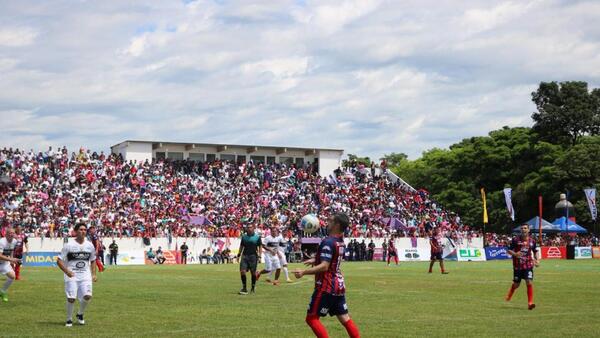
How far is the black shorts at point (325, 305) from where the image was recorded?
11.6 m

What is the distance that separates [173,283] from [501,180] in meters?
67.7

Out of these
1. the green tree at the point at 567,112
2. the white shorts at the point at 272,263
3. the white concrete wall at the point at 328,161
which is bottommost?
the white shorts at the point at 272,263

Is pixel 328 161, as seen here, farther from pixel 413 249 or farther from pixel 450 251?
pixel 450 251

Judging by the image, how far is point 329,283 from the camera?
11570mm

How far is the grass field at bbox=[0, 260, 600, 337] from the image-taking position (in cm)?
1566

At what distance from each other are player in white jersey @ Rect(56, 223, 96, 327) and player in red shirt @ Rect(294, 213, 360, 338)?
6871 millimetres

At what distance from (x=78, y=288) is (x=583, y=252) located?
2126 inches

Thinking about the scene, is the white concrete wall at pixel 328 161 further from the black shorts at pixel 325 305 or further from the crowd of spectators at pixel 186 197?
the black shorts at pixel 325 305

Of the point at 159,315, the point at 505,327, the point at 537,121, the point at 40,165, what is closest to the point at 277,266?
the point at 159,315

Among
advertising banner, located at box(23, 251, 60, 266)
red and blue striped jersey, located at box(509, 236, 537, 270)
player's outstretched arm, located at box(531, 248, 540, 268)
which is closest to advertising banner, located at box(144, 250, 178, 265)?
advertising banner, located at box(23, 251, 60, 266)

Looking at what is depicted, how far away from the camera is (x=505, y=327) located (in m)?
16.5

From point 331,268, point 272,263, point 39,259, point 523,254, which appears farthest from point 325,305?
point 39,259

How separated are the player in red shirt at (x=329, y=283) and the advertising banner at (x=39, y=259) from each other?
43402 millimetres

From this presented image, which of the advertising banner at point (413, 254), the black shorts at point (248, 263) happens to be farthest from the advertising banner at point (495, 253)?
the black shorts at point (248, 263)
